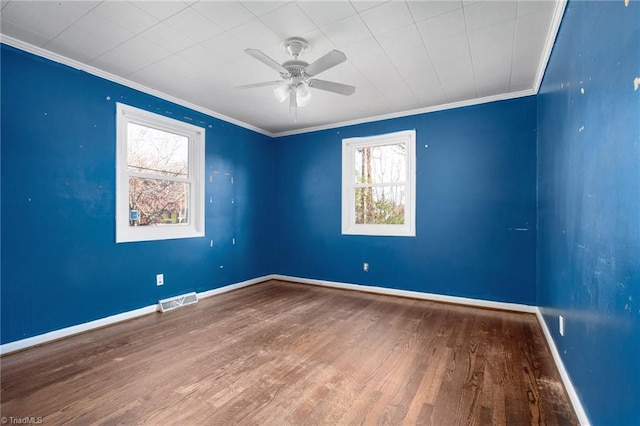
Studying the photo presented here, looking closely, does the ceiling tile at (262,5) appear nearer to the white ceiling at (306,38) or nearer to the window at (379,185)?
the white ceiling at (306,38)

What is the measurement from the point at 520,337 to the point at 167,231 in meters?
4.04

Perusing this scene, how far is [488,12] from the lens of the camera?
7.09 ft

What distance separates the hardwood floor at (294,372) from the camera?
1.76 meters

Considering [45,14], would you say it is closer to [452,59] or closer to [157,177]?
[157,177]

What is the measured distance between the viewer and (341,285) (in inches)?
190

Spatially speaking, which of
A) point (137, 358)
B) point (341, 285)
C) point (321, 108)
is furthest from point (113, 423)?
point (321, 108)

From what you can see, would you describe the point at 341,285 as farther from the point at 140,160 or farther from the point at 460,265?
the point at 140,160

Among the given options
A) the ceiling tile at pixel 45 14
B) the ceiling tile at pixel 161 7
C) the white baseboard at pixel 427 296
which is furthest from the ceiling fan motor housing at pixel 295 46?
the white baseboard at pixel 427 296

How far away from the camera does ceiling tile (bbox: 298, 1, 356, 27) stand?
2066 millimetres

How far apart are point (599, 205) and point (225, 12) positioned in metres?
2.54

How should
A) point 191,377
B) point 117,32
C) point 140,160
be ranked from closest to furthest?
point 191,377
point 117,32
point 140,160

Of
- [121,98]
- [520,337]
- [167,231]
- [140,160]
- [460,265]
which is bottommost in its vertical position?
[520,337]

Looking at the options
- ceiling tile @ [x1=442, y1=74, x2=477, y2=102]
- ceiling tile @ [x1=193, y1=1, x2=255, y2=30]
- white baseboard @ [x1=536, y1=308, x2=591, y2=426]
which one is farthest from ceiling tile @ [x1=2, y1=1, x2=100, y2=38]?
white baseboard @ [x1=536, y1=308, x2=591, y2=426]

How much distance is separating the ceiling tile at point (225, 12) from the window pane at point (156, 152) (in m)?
1.88
